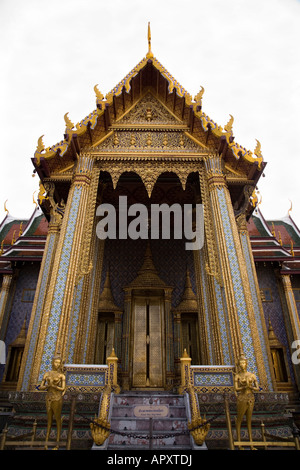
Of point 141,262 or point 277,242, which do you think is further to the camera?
point 277,242

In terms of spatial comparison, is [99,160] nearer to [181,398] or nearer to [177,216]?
[177,216]

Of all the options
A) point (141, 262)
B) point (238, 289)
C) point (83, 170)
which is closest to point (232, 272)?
point (238, 289)

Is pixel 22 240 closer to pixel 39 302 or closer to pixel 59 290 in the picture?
pixel 39 302

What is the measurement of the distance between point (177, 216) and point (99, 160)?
10.2ft

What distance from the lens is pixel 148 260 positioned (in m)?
9.62

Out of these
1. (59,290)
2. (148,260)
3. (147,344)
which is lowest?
(59,290)

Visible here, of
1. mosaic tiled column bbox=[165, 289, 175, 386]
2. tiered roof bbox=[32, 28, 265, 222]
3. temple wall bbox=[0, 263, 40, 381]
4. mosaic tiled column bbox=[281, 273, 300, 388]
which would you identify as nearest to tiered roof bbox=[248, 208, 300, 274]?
mosaic tiled column bbox=[281, 273, 300, 388]

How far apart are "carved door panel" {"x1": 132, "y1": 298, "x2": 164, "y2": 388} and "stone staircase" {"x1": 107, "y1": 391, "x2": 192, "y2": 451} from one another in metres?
2.82

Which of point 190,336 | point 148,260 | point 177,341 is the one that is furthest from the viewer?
point 148,260

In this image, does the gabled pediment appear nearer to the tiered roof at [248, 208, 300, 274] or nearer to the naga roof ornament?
the naga roof ornament

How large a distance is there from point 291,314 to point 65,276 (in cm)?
764

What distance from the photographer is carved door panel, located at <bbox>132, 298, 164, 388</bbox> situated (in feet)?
26.7

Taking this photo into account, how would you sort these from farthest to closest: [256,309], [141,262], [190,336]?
[141,262] → [190,336] → [256,309]
